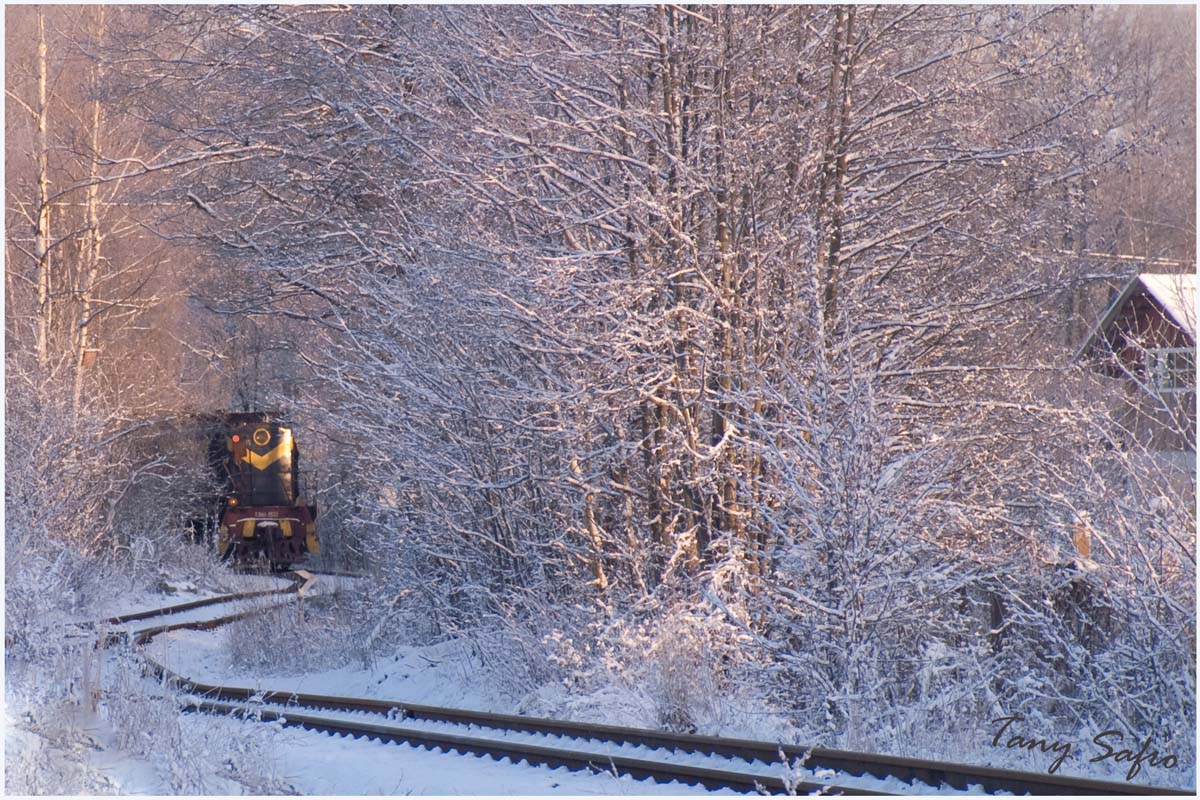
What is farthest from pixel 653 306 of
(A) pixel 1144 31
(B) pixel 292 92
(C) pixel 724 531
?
(A) pixel 1144 31

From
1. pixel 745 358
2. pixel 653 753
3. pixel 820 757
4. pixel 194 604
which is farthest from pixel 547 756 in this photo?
pixel 194 604

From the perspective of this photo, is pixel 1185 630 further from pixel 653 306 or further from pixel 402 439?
pixel 402 439

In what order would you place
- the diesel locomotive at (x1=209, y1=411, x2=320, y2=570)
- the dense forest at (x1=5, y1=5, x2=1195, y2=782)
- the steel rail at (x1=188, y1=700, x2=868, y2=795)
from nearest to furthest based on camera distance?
1. the steel rail at (x1=188, y1=700, x2=868, y2=795)
2. the dense forest at (x1=5, y1=5, x2=1195, y2=782)
3. the diesel locomotive at (x1=209, y1=411, x2=320, y2=570)

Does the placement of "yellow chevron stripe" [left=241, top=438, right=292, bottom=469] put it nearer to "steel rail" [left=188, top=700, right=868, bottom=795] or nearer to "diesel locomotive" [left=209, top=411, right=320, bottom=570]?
"diesel locomotive" [left=209, top=411, right=320, bottom=570]

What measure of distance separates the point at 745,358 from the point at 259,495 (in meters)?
16.3

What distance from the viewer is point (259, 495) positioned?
24078 millimetres

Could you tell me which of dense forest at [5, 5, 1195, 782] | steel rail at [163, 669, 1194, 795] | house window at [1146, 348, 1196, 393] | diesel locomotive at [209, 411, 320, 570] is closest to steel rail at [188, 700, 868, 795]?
steel rail at [163, 669, 1194, 795]

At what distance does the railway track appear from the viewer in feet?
19.6

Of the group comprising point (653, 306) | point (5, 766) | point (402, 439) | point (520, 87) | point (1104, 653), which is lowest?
point (5, 766)

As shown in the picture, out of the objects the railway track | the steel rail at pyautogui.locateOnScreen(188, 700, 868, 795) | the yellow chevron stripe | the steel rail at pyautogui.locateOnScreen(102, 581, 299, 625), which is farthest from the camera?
the yellow chevron stripe

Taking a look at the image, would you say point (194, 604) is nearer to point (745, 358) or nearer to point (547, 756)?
point (745, 358)

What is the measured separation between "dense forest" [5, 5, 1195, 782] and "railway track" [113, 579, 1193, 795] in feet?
2.52

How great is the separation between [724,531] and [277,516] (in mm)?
15101

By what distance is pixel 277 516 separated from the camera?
23.2 meters
